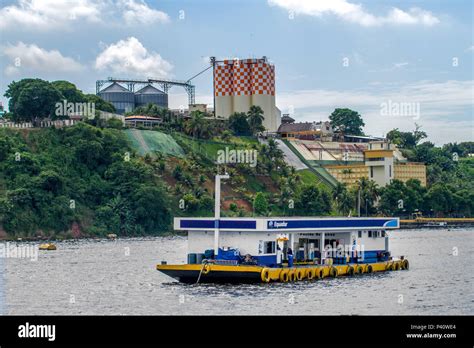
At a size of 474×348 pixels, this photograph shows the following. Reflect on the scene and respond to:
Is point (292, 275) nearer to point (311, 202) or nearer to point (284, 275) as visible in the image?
point (284, 275)

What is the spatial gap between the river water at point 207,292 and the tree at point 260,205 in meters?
74.7

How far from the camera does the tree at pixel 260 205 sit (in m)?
164

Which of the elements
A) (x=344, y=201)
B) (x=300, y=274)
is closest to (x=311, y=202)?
(x=344, y=201)

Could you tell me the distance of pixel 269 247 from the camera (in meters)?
63.2

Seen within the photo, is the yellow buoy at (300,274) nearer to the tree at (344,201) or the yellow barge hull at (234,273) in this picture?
the yellow barge hull at (234,273)

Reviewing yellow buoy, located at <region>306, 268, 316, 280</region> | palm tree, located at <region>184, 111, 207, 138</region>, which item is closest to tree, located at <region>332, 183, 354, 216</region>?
palm tree, located at <region>184, 111, 207, 138</region>

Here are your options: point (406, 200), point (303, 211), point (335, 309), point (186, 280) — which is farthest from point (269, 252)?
point (406, 200)

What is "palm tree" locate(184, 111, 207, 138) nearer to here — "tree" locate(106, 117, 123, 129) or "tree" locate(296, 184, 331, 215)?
"tree" locate(106, 117, 123, 129)

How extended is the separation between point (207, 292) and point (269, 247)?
23.6ft

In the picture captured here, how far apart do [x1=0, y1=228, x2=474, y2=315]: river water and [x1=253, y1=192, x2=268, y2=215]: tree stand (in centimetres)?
7475
